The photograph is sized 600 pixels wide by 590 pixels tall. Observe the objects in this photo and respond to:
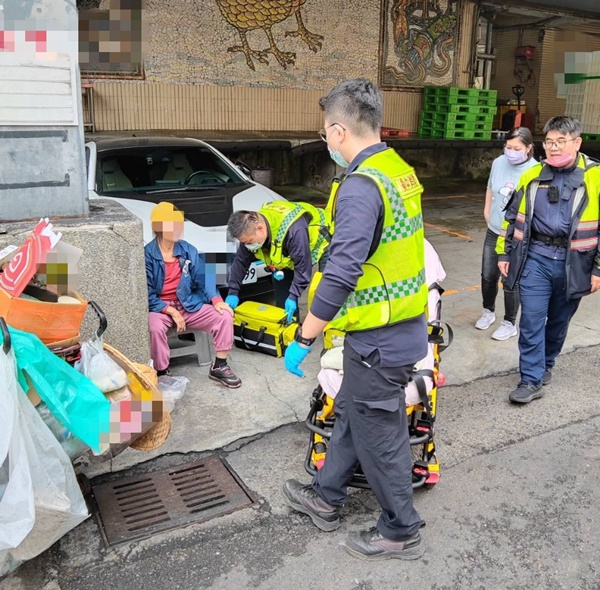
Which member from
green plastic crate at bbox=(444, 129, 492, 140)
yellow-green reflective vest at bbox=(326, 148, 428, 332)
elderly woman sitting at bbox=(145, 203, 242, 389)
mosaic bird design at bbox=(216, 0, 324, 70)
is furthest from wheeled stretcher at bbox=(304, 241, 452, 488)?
green plastic crate at bbox=(444, 129, 492, 140)

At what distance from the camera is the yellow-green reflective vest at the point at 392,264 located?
236 centimetres

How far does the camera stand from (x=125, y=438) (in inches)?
105

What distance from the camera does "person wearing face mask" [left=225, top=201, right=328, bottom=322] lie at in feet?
14.2

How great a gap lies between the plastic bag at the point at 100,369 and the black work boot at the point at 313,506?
0.96 metres

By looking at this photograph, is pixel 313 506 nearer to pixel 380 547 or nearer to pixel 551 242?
pixel 380 547

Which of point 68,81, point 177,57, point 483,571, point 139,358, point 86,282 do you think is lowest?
point 483,571

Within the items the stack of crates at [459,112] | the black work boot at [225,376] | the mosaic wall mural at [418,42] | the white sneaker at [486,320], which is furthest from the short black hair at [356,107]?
the mosaic wall mural at [418,42]

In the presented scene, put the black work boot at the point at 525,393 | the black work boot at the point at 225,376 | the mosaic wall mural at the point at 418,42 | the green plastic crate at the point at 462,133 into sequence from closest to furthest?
the black work boot at the point at 525,393 → the black work boot at the point at 225,376 → the green plastic crate at the point at 462,133 → the mosaic wall mural at the point at 418,42

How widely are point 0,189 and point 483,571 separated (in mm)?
3132

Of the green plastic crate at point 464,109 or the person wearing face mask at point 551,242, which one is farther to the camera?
the green plastic crate at point 464,109

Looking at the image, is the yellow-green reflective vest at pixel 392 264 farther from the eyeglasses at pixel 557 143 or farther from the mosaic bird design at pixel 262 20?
the mosaic bird design at pixel 262 20

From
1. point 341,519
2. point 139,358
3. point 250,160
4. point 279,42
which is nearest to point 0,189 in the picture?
point 139,358

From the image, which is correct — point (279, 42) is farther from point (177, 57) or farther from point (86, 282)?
point (86, 282)

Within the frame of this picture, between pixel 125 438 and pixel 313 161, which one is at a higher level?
pixel 313 161
